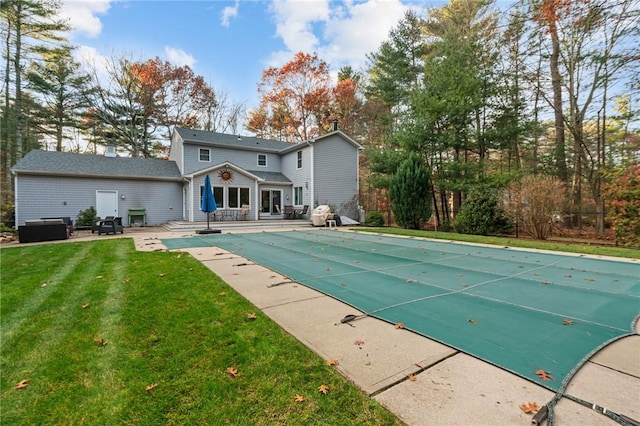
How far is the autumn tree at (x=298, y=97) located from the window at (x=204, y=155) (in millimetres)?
9930

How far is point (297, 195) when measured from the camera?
18984mm

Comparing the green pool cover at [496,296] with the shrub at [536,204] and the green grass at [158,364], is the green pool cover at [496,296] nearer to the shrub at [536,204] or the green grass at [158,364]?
the green grass at [158,364]

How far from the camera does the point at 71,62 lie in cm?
2077

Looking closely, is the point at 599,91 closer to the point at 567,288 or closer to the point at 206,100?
the point at 567,288

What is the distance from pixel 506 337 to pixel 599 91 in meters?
16.5

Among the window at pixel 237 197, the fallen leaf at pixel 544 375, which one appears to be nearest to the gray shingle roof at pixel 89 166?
the window at pixel 237 197

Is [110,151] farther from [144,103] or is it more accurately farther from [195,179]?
[144,103]

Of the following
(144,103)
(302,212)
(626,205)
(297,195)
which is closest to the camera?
(626,205)

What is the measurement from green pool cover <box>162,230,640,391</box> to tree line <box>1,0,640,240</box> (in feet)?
14.7

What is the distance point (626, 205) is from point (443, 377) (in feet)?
32.5

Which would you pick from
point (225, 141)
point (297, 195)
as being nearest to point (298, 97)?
point (225, 141)

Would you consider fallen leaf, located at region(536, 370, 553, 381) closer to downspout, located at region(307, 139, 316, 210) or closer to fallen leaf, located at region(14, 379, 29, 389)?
fallen leaf, located at region(14, 379, 29, 389)

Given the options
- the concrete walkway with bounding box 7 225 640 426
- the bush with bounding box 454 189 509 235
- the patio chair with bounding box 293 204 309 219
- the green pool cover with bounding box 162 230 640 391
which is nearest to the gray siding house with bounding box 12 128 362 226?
the patio chair with bounding box 293 204 309 219

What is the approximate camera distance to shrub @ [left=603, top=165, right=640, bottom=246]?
26.2ft
